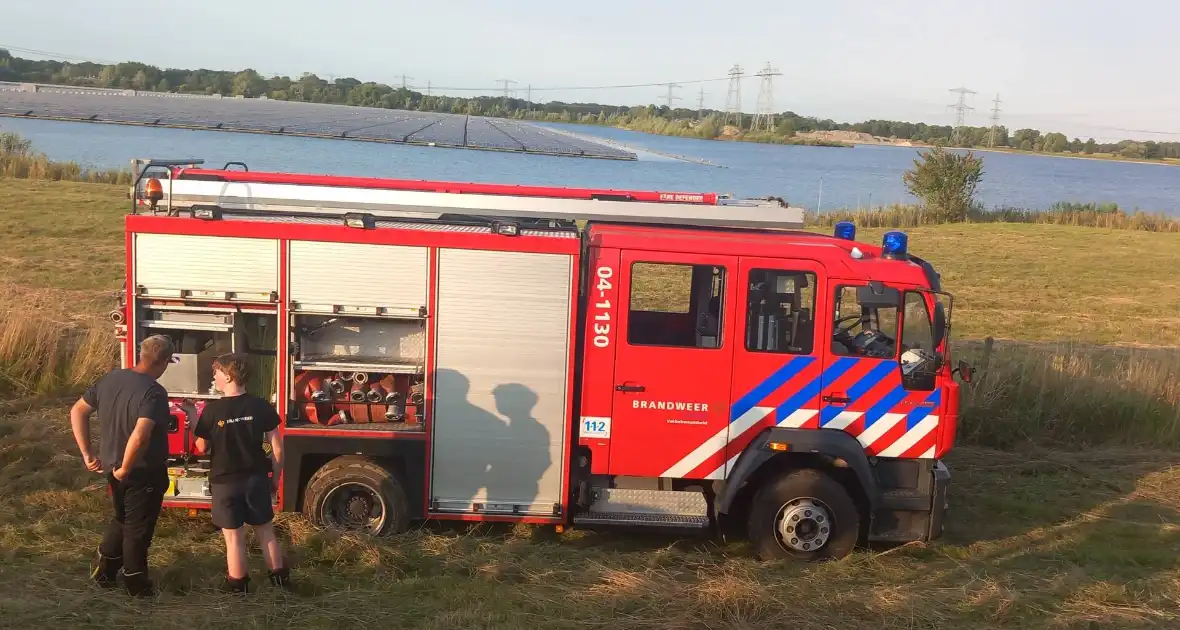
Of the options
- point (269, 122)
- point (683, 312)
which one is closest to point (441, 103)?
point (269, 122)

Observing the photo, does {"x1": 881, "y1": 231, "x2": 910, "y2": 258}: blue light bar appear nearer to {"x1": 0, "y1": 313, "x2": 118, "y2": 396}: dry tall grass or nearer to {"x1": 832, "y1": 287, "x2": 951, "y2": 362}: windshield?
{"x1": 832, "y1": 287, "x2": 951, "y2": 362}: windshield

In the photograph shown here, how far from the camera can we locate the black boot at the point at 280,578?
620 cm

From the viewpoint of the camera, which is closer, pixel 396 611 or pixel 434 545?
pixel 396 611

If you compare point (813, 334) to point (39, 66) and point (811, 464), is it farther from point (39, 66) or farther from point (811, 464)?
point (39, 66)

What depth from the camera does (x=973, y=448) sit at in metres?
11.2

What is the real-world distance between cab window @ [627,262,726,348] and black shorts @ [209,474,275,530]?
9.32 ft

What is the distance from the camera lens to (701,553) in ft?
25.3

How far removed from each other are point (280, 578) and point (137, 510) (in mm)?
972

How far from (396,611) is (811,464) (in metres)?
3.40

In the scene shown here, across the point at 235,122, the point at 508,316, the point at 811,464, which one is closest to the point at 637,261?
the point at 508,316

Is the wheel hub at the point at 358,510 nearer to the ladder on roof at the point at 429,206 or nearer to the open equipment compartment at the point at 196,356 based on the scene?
the open equipment compartment at the point at 196,356

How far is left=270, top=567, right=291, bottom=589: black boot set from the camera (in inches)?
244

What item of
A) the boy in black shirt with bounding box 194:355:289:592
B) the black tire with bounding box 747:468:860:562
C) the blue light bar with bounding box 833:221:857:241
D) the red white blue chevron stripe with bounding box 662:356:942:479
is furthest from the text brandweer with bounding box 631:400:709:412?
the boy in black shirt with bounding box 194:355:289:592

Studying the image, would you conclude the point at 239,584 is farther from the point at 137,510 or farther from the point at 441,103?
the point at 441,103
